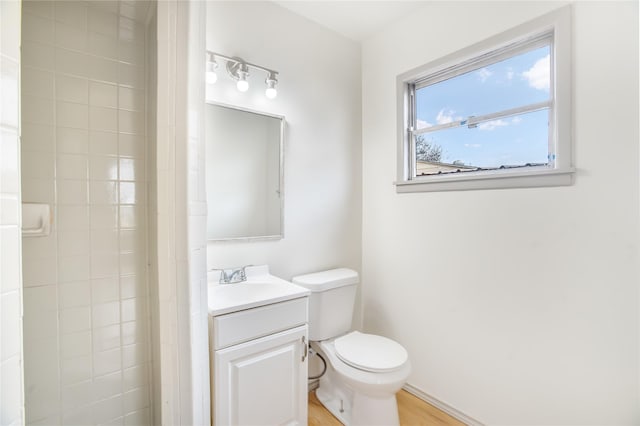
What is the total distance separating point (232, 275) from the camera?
5.01 ft

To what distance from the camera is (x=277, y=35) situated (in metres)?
1.75

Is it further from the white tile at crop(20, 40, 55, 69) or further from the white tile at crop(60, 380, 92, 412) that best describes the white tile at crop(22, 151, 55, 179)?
the white tile at crop(60, 380, 92, 412)

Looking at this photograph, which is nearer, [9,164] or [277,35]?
[9,164]

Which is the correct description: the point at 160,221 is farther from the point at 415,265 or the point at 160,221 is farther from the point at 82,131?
the point at 415,265

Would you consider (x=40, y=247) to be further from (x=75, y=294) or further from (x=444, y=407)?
(x=444, y=407)

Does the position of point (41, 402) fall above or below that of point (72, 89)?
below

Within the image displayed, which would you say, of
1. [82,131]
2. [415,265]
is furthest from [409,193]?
[82,131]

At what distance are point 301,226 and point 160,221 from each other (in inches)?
39.9

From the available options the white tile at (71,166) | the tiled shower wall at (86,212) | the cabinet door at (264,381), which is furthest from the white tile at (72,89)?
the cabinet door at (264,381)

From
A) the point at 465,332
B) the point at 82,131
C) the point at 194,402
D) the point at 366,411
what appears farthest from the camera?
the point at 465,332

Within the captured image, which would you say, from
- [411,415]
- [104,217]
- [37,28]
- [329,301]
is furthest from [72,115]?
[411,415]

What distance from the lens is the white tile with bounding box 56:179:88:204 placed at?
3.53 ft

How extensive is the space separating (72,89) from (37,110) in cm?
14

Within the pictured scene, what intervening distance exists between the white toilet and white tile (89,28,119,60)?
141cm
